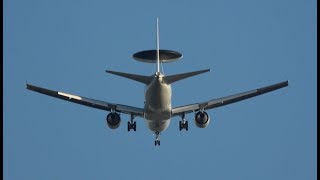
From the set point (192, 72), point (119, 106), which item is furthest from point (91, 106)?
point (192, 72)

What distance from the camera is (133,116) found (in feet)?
194

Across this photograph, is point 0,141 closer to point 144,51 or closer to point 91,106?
point 144,51

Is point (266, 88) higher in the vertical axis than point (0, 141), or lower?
higher

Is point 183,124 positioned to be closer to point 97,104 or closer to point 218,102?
point 218,102


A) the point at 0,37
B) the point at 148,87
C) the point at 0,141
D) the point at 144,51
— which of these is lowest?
the point at 0,141

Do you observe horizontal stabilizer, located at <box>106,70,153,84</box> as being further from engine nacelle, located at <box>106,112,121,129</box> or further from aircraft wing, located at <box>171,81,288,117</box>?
aircraft wing, located at <box>171,81,288,117</box>

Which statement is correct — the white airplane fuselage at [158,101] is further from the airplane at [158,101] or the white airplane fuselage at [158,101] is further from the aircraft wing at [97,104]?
the aircraft wing at [97,104]

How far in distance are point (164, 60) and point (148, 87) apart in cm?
514

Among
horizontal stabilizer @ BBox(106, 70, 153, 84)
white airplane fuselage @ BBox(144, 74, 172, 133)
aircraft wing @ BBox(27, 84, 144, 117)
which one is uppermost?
aircraft wing @ BBox(27, 84, 144, 117)

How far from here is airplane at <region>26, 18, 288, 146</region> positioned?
157ft

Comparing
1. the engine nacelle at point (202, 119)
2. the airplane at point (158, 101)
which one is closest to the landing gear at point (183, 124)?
the airplane at point (158, 101)

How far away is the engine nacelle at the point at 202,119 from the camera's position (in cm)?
5591

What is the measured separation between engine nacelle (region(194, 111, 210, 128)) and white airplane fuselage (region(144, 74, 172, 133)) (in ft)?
9.19

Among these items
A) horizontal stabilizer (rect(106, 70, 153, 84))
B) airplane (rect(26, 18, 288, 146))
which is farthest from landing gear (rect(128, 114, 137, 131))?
horizontal stabilizer (rect(106, 70, 153, 84))
